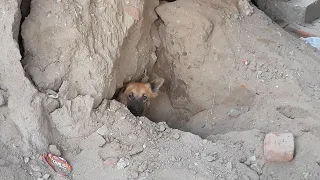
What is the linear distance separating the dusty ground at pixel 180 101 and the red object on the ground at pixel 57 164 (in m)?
0.05

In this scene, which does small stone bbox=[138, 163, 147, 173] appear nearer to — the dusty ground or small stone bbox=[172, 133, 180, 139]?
the dusty ground

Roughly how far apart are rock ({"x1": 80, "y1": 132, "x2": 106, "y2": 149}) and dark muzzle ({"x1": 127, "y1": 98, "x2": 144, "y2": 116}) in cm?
196

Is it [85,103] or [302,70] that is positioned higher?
[85,103]

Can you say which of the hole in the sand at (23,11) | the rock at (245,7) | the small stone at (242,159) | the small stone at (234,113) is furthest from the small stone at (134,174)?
the rock at (245,7)

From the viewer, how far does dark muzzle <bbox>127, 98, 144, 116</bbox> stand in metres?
6.13

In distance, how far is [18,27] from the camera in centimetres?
404

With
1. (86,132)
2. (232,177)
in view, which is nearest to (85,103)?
(86,132)

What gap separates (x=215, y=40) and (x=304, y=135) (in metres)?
1.63

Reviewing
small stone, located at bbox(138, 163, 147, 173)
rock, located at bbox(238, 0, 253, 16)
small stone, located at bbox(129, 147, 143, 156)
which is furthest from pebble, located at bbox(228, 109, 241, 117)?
small stone, located at bbox(138, 163, 147, 173)

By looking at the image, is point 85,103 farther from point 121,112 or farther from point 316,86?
point 316,86

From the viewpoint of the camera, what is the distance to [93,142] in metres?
4.11

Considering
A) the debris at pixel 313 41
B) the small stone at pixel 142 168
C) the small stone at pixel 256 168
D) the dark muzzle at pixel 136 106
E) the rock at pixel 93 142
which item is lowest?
the dark muzzle at pixel 136 106

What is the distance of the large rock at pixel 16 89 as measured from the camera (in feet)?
12.6

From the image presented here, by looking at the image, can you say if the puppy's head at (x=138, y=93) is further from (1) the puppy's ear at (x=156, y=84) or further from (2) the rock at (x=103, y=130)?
(2) the rock at (x=103, y=130)
